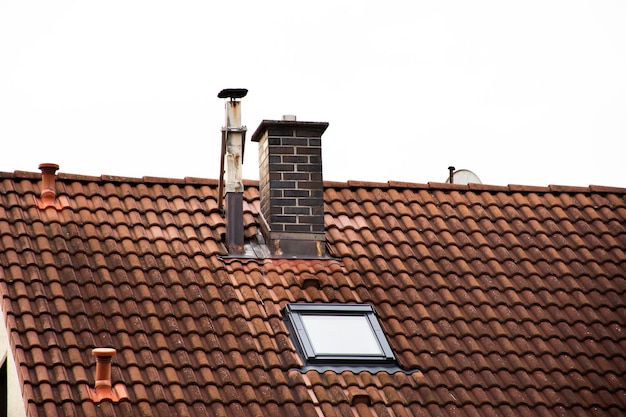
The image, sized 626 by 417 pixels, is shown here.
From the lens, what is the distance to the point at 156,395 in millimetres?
13219

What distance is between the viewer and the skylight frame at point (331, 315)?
46.9 ft

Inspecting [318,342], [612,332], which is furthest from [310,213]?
[612,332]

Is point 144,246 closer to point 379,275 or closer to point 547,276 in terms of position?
point 379,275

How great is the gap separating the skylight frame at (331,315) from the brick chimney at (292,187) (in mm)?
1182

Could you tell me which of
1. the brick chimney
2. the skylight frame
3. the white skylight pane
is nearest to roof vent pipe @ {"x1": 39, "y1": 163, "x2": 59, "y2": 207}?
the brick chimney

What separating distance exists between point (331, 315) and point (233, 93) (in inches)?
119

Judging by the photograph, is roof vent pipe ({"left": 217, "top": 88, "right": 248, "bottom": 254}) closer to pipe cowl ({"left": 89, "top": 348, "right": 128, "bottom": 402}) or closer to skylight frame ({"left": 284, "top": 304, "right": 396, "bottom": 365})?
skylight frame ({"left": 284, "top": 304, "right": 396, "bottom": 365})

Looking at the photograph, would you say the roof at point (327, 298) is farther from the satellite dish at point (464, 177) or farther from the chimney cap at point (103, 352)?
the satellite dish at point (464, 177)

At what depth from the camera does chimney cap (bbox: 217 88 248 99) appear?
16188 mm

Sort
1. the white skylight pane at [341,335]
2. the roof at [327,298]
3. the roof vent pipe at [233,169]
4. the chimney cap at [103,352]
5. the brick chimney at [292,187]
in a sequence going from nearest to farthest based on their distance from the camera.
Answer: the chimney cap at [103,352] → the roof at [327,298] → the white skylight pane at [341,335] → the roof vent pipe at [233,169] → the brick chimney at [292,187]

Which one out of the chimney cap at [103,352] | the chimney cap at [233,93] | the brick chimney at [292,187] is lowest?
the chimney cap at [103,352]

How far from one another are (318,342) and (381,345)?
0.66 meters

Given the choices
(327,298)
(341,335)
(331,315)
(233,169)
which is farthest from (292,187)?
(341,335)

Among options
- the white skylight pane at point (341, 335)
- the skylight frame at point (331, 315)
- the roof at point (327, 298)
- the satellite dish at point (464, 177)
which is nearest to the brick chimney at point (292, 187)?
the roof at point (327, 298)
